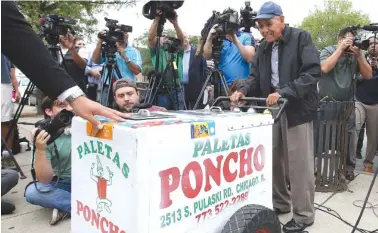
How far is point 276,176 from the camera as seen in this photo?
2938 mm

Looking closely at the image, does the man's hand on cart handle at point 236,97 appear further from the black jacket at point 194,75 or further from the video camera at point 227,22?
the black jacket at point 194,75

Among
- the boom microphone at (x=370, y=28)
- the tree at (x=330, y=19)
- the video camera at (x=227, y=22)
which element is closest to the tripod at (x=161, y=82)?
the video camera at (x=227, y=22)

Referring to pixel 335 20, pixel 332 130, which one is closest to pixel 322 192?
pixel 332 130

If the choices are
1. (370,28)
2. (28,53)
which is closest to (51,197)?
(28,53)

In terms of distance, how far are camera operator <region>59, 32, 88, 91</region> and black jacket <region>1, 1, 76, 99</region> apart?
2850 millimetres

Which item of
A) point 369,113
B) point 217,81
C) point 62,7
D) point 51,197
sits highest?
point 62,7

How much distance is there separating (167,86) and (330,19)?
3448cm

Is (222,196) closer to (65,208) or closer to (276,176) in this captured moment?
(276,176)

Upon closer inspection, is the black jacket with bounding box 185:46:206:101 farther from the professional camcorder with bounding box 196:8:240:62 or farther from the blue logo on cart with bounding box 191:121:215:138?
the blue logo on cart with bounding box 191:121:215:138

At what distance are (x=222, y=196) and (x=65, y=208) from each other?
167cm

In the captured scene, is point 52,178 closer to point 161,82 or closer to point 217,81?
point 161,82

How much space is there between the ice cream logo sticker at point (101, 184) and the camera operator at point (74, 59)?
2.90 metres

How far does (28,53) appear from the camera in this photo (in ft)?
4.32

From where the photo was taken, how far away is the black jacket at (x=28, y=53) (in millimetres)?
1271
